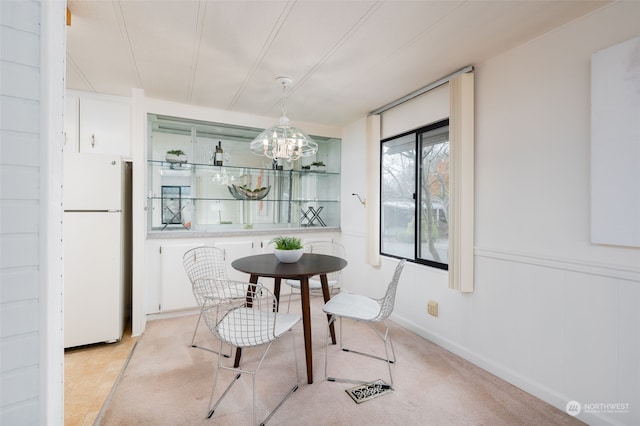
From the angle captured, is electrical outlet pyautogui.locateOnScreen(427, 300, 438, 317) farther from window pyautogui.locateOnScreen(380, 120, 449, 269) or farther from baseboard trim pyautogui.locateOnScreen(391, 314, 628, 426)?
window pyautogui.locateOnScreen(380, 120, 449, 269)

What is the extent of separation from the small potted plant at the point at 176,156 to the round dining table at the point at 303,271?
1.72 meters

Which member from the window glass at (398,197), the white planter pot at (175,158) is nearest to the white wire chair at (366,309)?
the window glass at (398,197)

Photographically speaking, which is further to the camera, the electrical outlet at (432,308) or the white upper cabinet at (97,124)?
the white upper cabinet at (97,124)

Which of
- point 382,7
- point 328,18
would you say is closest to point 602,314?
point 382,7

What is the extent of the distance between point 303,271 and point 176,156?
94.1 inches

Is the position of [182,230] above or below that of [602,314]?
above

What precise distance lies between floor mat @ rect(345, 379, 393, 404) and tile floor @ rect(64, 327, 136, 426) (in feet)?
5.24

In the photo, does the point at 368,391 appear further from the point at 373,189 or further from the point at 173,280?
the point at 173,280

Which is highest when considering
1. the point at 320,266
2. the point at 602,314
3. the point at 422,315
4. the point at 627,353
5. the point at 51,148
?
the point at 51,148

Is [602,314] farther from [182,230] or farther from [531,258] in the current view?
[182,230]

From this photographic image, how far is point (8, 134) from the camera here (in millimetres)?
888

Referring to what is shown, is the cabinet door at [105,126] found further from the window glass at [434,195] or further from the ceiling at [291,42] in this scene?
the window glass at [434,195]

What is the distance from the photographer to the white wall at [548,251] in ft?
5.44

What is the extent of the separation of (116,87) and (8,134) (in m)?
2.47
